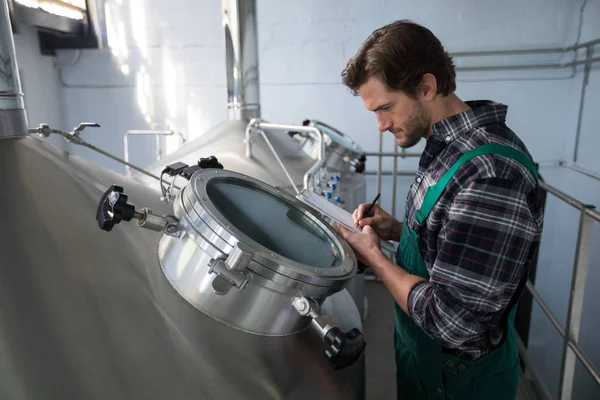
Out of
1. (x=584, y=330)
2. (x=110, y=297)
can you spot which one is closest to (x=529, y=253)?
(x=110, y=297)

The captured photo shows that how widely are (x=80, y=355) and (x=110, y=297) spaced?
0.10 meters

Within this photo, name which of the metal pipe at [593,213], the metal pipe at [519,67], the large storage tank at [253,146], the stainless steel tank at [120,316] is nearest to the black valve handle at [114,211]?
the stainless steel tank at [120,316]

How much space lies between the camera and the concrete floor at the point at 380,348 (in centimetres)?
168

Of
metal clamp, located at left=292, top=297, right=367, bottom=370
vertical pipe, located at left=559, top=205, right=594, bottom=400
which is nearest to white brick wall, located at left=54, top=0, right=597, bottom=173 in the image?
Result: vertical pipe, located at left=559, top=205, right=594, bottom=400

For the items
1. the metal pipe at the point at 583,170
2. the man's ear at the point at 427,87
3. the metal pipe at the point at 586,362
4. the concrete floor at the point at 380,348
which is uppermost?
the man's ear at the point at 427,87

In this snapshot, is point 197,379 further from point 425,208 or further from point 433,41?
point 433,41

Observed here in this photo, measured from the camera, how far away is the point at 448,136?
2.32ft

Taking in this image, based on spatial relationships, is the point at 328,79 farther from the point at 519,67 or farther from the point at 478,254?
the point at 478,254

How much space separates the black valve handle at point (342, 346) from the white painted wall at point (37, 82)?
3.04m

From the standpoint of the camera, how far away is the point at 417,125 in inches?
29.5

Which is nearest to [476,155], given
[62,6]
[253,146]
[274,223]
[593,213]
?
[274,223]

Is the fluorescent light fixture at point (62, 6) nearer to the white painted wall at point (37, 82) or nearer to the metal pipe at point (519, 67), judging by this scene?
the white painted wall at point (37, 82)

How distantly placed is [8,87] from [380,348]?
5.66 feet

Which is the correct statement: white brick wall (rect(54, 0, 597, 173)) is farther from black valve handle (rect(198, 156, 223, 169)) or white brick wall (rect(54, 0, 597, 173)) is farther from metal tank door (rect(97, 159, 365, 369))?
metal tank door (rect(97, 159, 365, 369))
